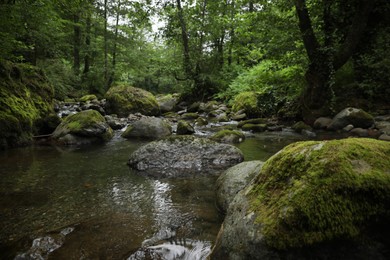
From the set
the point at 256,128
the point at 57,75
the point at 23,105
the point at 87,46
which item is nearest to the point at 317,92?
the point at 256,128

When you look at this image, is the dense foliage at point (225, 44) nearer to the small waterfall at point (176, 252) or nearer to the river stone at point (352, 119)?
the river stone at point (352, 119)

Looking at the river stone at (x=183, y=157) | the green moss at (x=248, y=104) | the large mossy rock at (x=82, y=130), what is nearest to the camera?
the river stone at (x=183, y=157)

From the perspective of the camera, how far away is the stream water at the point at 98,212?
8.30ft

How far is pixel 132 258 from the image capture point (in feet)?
7.85

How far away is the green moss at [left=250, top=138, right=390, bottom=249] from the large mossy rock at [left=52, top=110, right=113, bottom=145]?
23.4ft

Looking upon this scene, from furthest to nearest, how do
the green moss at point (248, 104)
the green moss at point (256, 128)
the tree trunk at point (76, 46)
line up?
the tree trunk at point (76, 46) < the green moss at point (248, 104) < the green moss at point (256, 128)

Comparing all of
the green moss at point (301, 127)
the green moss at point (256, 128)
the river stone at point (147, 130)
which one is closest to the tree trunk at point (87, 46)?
the river stone at point (147, 130)

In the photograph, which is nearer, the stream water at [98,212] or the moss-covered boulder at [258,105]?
the stream water at [98,212]

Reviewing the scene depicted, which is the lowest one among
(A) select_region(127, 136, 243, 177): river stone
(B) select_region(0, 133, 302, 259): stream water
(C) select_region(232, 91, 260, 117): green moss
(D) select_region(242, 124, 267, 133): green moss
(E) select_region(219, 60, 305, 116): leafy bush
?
(B) select_region(0, 133, 302, 259): stream water

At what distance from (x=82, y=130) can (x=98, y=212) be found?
207 inches

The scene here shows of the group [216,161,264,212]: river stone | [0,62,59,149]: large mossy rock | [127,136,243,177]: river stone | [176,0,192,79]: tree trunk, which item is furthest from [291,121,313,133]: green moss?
[176,0,192,79]: tree trunk

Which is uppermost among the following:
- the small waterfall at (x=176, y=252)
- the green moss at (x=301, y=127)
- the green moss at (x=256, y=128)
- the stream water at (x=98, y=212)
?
the green moss at (x=301, y=127)

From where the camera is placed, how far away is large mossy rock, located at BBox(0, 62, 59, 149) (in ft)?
23.4

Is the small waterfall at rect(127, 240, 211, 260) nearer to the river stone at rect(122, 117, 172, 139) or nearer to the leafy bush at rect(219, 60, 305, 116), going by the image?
the river stone at rect(122, 117, 172, 139)
